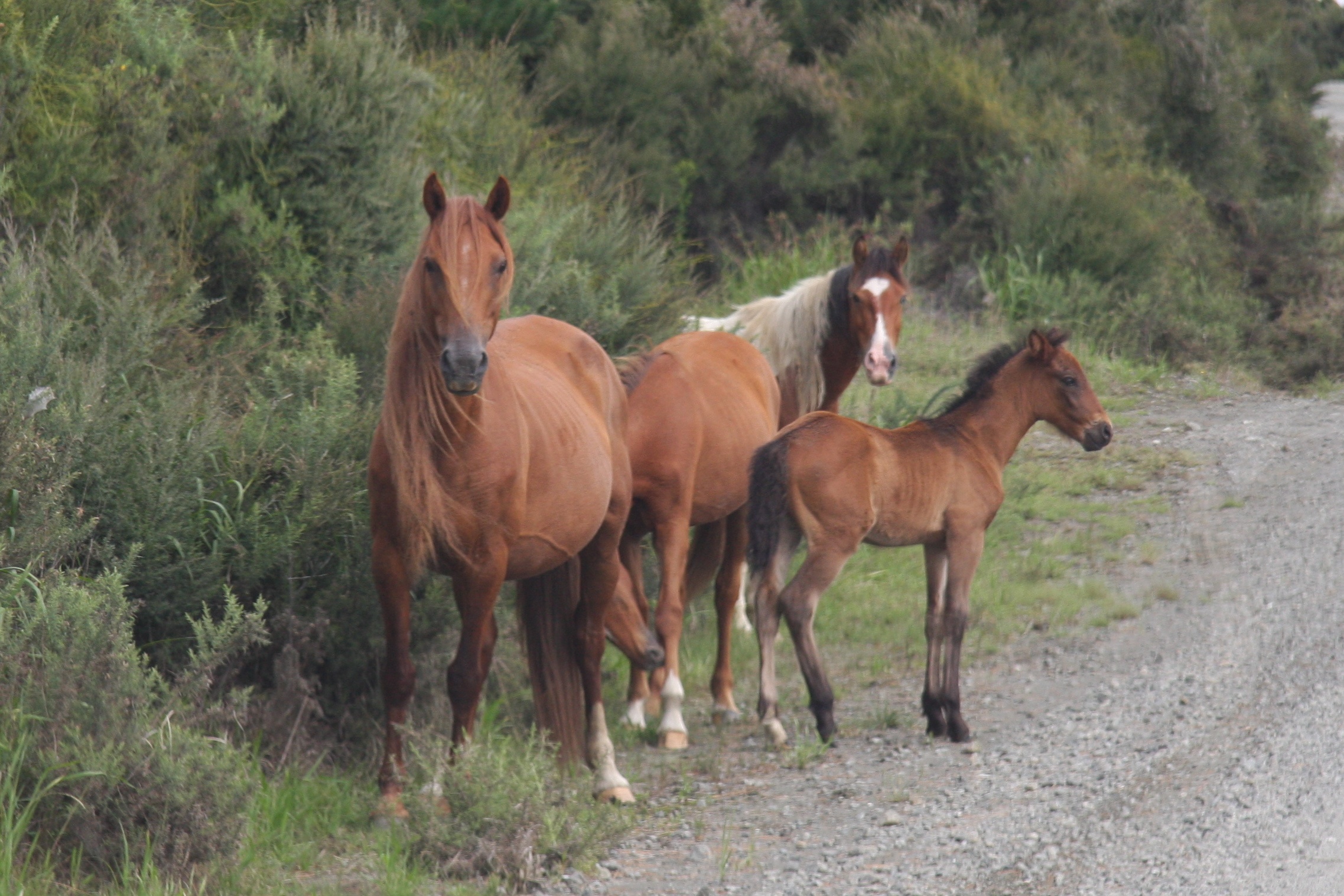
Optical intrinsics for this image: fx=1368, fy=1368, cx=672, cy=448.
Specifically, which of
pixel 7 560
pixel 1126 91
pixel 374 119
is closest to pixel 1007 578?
pixel 374 119

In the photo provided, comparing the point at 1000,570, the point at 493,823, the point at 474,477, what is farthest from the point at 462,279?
the point at 1000,570

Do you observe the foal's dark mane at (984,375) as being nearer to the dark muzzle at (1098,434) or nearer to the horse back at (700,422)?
the dark muzzle at (1098,434)

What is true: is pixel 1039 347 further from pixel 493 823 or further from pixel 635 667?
pixel 493 823

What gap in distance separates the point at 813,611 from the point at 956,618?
655 mm

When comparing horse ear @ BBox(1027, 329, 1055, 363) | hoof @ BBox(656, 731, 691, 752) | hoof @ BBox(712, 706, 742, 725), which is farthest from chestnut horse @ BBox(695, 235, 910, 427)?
hoof @ BBox(656, 731, 691, 752)

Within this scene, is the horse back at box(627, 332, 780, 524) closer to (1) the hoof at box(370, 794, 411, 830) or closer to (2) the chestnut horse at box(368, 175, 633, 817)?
(2) the chestnut horse at box(368, 175, 633, 817)

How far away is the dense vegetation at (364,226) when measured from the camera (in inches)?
185

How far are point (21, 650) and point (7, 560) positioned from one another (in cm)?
50

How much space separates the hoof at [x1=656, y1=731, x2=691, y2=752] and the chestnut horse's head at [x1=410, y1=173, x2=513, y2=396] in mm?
2310

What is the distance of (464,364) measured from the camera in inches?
172

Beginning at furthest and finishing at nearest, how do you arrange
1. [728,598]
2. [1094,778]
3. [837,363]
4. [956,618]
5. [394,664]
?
[837,363] < [728,598] < [956,618] < [1094,778] < [394,664]

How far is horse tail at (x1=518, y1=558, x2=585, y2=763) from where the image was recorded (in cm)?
563

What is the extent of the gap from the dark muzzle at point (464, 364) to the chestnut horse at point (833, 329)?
3211 mm

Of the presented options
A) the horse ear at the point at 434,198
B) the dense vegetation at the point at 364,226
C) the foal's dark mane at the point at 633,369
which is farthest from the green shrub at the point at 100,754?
the foal's dark mane at the point at 633,369
